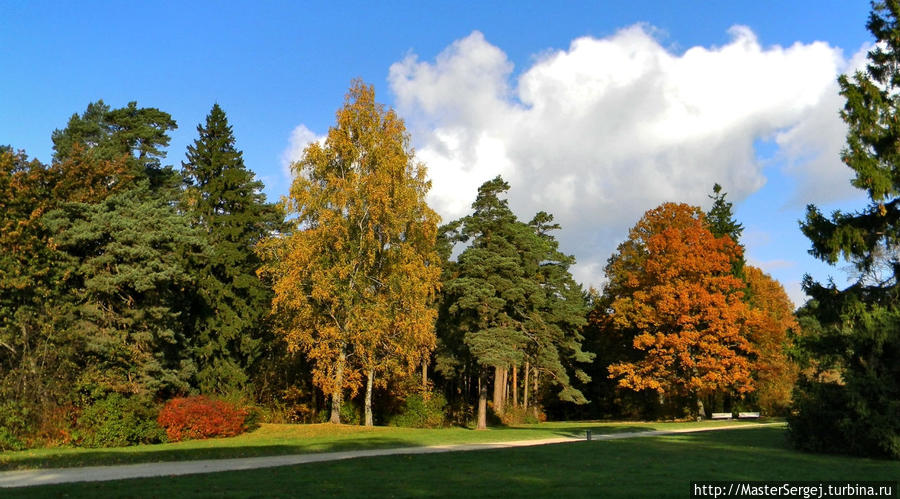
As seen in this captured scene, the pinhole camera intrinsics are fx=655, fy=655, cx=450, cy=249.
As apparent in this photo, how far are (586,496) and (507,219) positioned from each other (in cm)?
3013

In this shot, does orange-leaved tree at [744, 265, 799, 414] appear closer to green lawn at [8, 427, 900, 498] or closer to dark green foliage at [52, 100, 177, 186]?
green lawn at [8, 427, 900, 498]

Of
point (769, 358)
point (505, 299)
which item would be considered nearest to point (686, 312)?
point (769, 358)

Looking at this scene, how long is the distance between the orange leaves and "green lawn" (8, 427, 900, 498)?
2199 cm

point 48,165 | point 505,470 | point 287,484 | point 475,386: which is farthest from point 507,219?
point 287,484

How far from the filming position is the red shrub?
75.8ft

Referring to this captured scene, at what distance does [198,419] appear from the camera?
23.6 meters

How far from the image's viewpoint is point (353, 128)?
30078mm

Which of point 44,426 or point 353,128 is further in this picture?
point 353,128

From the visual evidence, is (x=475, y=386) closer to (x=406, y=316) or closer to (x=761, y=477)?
(x=406, y=316)

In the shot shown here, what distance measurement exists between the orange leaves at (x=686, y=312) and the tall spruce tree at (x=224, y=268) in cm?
2244

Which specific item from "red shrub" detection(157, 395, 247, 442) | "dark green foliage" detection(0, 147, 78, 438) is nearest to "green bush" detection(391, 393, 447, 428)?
"red shrub" detection(157, 395, 247, 442)

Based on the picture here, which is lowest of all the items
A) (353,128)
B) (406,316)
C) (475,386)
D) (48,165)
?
(475,386)

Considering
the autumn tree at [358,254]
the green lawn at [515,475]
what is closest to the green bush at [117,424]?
the autumn tree at [358,254]

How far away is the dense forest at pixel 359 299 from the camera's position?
18.2 m
